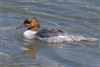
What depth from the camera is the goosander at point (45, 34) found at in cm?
1443

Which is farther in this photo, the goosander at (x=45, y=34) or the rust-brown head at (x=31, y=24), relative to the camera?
the rust-brown head at (x=31, y=24)

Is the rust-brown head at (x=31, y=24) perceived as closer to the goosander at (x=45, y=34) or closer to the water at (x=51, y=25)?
the goosander at (x=45, y=34)

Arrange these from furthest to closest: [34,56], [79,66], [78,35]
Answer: [78,35] < [34,56] < [79,66]

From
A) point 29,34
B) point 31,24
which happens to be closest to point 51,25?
point 31,24

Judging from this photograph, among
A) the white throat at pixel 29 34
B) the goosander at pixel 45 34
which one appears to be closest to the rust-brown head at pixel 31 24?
the goosander at pixel 45 34

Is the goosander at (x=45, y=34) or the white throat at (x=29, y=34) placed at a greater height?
the goosander at (x=45, y=34)

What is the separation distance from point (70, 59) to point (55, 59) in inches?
15.8

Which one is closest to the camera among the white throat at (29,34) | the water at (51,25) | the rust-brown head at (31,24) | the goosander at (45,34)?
the water at (51,25)

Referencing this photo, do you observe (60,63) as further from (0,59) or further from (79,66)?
(0,59)

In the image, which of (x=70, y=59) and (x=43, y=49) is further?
(x=43, y=49)

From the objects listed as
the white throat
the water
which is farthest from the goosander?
the water

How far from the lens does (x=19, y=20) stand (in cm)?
1605

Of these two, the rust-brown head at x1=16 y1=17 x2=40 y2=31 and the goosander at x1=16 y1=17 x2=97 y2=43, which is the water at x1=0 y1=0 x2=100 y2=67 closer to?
the goosander at x1=16 y1=17 x2=97 y2=43

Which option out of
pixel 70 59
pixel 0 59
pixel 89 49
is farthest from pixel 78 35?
pixel 0 59
